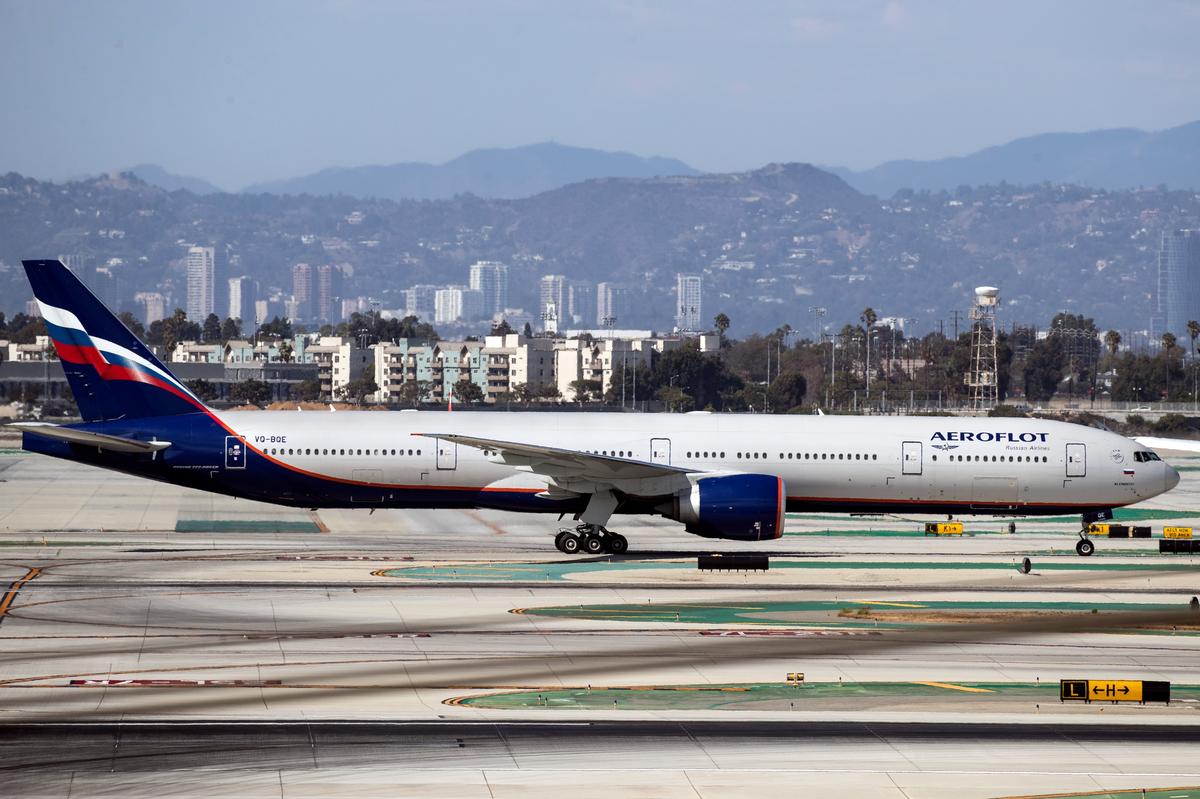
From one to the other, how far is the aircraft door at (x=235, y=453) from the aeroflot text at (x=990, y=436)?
64.1 ft

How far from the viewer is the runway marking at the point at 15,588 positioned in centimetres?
3117

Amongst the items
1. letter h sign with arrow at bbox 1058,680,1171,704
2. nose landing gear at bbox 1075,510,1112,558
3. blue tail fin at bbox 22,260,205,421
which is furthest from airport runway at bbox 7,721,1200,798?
nose landing gear at bbox 1075,510,1112,558

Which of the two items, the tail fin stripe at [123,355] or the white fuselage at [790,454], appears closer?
the white fuselage at [790,454]

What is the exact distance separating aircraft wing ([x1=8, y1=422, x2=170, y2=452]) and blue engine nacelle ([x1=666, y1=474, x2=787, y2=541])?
1486cm

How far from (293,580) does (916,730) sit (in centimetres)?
1843

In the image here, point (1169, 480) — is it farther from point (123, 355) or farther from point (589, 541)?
point (123, 355)

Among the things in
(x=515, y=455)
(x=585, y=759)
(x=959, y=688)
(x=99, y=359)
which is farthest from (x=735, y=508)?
(x=585, y=759)

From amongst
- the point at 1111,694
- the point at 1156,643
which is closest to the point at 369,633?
the point at 1111,694

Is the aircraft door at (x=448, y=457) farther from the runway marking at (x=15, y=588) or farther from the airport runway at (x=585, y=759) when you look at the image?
the airport runway at (x=585, y=759)

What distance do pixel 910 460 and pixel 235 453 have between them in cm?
1902

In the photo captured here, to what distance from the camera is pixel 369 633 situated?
2917 cm

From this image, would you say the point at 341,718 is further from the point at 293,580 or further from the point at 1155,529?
the point at 1155,529

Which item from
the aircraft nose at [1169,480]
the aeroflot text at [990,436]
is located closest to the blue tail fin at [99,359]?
the aeroflot text at [990,436]

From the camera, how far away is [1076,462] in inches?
1718
